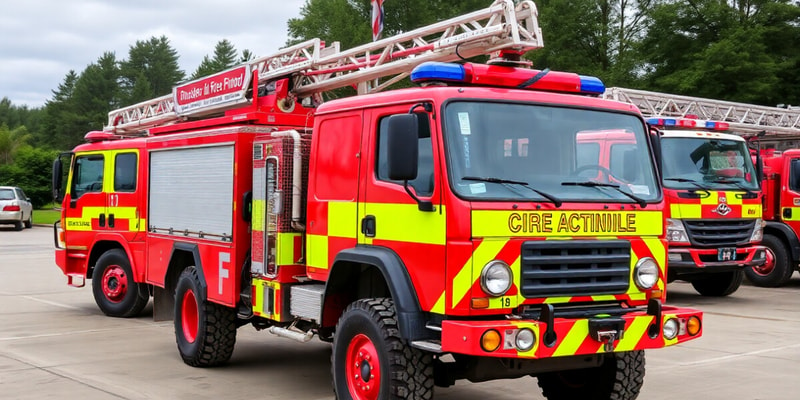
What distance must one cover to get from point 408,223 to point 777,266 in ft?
37.7

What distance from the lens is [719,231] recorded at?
42.1ft

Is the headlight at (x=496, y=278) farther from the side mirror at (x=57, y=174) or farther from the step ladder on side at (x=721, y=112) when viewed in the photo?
the step ladder on side at (x=721, y=112)

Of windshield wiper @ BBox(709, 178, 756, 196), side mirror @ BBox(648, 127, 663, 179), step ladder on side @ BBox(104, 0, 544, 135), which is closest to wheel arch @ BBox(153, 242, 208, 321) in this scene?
step ladder on side @ BBox(104, 0, 544, 135)

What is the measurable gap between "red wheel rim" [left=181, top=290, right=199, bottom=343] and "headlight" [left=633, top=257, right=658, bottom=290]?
453cm

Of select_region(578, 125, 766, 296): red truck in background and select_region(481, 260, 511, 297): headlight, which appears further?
select_region(578, 125, 766, 296): red truck in background

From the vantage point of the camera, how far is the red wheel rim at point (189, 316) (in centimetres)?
876

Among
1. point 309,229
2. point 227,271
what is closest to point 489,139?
point 309,229

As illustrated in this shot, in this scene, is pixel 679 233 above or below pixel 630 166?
below

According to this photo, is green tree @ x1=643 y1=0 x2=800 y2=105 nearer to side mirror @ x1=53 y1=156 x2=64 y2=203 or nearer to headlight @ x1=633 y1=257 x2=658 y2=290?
side mirror @ x1=53 y1=156 x2=64 y2=203

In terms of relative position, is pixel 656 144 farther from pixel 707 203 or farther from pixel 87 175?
pixel 87 175

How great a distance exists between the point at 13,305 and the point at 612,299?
10001 millimetres

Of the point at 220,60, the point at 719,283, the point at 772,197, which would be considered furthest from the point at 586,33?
the point at 220,60

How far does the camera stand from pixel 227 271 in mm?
8078

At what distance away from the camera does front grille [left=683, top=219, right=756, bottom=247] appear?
1269 cm
